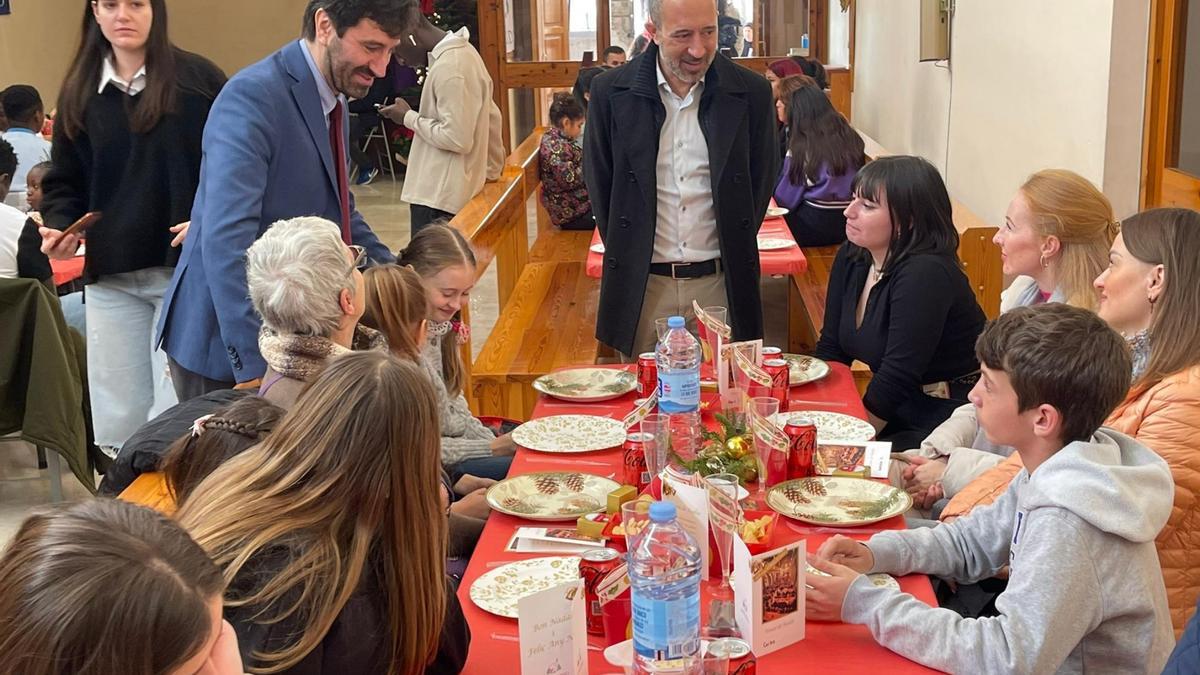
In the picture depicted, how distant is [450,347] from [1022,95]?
2.88 m

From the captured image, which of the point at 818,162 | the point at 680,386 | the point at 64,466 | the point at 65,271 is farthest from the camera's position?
the point at 818,162

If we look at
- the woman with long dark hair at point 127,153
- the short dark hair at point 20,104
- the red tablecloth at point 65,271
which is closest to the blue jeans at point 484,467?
the woman with long dark hair at point 127,153

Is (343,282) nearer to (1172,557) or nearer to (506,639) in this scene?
(506,639)

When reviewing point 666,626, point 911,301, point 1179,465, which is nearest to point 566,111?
point 911,301

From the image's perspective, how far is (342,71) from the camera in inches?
118

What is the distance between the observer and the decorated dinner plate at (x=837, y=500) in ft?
7.94

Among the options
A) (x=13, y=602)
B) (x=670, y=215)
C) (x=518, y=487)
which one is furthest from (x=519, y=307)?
(x=13, y=602)

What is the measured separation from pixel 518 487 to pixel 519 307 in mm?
3292

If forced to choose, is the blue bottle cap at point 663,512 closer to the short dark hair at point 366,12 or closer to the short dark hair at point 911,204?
the short dark hair at point 366,12

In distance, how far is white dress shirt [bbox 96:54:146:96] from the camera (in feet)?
10.9

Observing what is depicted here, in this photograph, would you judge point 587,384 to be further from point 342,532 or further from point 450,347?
point 342,532

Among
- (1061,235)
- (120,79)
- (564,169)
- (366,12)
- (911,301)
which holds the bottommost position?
(911,301)

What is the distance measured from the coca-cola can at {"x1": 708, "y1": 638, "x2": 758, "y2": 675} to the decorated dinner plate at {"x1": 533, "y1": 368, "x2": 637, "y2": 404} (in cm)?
154

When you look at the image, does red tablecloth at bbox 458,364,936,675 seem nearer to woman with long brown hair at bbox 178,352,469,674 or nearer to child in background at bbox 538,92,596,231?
woman with long brown hair at bbox 178,352,469,674
